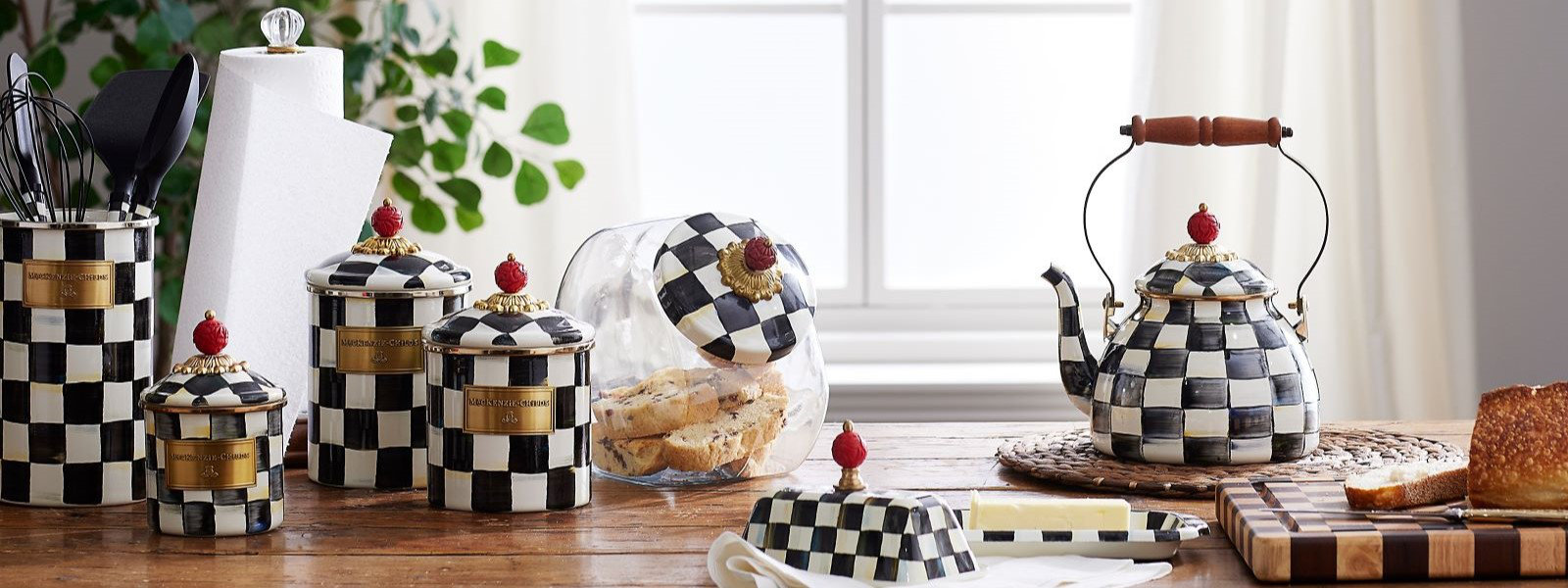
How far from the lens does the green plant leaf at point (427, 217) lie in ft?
7.14

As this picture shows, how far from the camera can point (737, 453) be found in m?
1.15

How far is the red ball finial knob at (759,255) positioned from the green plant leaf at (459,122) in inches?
46.4

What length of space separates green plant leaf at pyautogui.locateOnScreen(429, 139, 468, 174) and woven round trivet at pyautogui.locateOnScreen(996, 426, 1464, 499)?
1130mm

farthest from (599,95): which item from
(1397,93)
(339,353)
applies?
(339,353)

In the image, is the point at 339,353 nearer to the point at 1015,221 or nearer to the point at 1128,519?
the point at 1128,519

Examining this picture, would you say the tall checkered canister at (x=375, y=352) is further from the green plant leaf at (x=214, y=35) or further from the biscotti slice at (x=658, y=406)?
the green plant leaf at (x=214, y=35)

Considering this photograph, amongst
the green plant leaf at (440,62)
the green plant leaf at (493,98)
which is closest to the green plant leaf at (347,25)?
the green plant leaf at (440,62)

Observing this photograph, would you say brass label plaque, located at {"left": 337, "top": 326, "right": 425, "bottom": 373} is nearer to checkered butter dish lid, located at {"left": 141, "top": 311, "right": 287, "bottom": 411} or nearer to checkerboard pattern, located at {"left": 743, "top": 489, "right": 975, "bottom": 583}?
checkered butter dish lid, located at {"left": 141, "top": 311, "right": 287, "bottom": 411}

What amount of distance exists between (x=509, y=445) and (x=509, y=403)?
32mm

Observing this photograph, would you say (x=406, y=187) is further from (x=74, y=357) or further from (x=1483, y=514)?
(x=1483, y=514)

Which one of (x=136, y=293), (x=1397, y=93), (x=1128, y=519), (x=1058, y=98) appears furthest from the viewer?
(x=1058, y=98)

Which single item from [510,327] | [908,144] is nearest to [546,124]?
[908,144]

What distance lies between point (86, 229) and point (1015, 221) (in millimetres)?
1903

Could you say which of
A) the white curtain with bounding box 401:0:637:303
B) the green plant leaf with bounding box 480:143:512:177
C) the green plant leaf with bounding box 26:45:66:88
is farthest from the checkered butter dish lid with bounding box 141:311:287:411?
the white curtain with bounding box 401:0:637:303
